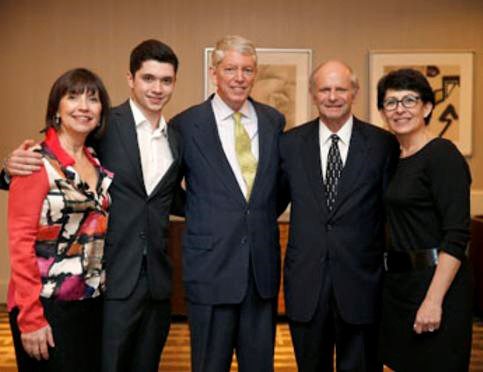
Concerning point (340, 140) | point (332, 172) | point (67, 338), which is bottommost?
point (67, 338)

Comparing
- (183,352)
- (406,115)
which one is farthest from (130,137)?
(183,352)

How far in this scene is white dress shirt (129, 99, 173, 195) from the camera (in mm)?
2346

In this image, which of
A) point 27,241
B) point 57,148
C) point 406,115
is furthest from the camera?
point 406,115

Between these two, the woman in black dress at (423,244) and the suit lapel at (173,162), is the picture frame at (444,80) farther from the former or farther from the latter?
the suit lapel at (173,162)

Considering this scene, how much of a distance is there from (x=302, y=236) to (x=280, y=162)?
0.33 meters

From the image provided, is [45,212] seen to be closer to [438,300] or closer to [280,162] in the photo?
[280,162]

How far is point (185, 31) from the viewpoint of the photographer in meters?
4.99

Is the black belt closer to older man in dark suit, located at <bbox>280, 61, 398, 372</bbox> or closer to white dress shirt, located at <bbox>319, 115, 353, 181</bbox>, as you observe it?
older man in dark suit, located at <bbox>280, 61, 398, 372</bbox>

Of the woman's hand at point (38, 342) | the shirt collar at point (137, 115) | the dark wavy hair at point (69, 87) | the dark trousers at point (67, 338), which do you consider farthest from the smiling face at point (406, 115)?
the woman's hand at point (38, 342)

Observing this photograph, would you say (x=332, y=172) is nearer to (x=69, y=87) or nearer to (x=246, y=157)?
(x=246, y=157)

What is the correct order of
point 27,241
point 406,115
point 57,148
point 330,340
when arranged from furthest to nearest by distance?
point 330,340
point 406,115
point 57,148
point 27,241

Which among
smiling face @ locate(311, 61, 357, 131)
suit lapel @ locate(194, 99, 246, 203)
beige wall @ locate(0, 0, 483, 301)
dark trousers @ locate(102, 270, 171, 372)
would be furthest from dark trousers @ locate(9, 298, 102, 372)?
beige wall @ locate(0, 0, 483, 301)

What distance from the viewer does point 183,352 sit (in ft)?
13.1

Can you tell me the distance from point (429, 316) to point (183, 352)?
2249mm
